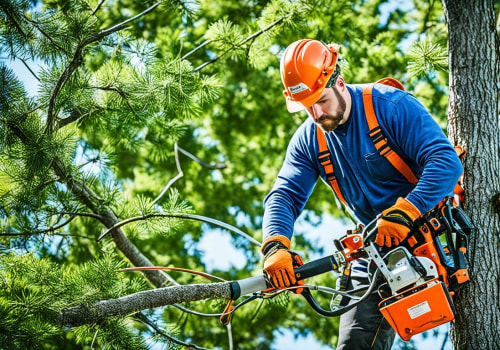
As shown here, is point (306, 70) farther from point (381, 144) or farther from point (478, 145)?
point (478, 145)

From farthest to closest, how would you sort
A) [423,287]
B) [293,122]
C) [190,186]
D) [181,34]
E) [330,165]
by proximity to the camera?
[190,186]
[293,122]
[181,34]
[330,165]
[423,287]

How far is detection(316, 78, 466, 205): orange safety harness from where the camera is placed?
10.3 ft

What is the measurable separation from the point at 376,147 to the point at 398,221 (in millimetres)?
596

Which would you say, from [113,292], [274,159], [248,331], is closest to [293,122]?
[274,159]

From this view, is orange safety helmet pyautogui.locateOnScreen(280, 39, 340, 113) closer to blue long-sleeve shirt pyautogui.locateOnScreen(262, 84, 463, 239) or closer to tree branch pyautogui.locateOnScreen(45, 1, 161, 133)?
blue long-sleeve shirt pyautogui.locateOnScreen(262, 84, 463, 239)

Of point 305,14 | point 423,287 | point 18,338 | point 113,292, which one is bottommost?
point 423,287

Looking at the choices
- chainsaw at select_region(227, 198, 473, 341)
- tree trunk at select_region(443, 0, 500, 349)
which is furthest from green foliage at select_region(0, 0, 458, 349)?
chainsaw at select_region(227, 198, 473, 341)

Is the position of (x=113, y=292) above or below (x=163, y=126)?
below

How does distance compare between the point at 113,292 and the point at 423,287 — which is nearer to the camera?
the point at 423,287

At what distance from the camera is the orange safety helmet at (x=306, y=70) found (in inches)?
127

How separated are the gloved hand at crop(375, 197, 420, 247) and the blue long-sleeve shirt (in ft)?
0.19

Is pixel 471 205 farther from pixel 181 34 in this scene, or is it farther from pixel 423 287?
pixel 181 34

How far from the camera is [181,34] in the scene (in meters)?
6.59

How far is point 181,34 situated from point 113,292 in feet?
13.5
